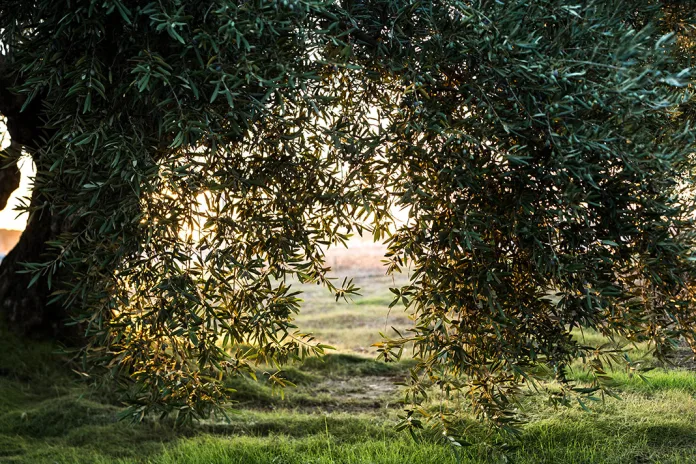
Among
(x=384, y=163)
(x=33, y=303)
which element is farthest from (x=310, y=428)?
(x=33, y=303)

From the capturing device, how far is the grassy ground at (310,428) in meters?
7.06

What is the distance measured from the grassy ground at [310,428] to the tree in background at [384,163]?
4.36 feet

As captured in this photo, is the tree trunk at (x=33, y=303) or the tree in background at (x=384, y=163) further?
the tree trunk at (x=33, y=303)

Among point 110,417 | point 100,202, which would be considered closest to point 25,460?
point 110,417

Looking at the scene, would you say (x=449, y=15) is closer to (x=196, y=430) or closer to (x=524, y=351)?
(x=524, y=351)

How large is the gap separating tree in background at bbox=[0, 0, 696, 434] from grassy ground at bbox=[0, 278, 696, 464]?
133 centimetres

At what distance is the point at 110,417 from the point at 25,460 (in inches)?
57.6

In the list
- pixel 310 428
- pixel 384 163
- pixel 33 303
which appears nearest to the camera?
pixel 384 163

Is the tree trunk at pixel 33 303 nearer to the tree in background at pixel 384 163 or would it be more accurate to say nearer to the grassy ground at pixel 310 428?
the grassy ground at pixel 310 428

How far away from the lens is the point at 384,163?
5.14 meters

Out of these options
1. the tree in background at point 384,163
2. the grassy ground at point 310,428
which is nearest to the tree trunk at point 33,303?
the grassy ground at point 310,428

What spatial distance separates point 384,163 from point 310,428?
15.4ft

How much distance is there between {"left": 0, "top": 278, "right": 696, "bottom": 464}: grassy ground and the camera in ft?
23.2

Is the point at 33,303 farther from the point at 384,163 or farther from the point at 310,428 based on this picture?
the point at 384,163
